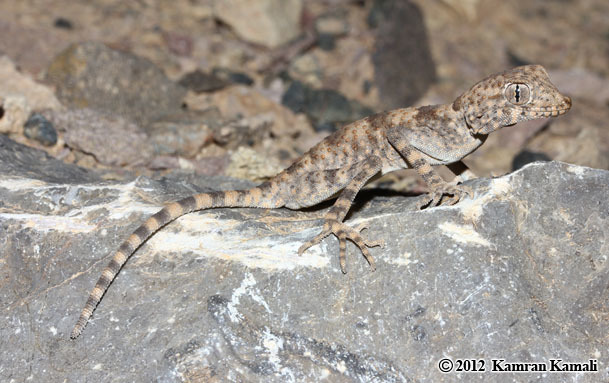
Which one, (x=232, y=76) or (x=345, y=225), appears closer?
(x=345, y=225)

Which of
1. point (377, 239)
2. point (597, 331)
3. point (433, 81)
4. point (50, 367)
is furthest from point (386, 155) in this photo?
point (433, 81)

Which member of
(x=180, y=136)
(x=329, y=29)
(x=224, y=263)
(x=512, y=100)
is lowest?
(x=180, y=136)

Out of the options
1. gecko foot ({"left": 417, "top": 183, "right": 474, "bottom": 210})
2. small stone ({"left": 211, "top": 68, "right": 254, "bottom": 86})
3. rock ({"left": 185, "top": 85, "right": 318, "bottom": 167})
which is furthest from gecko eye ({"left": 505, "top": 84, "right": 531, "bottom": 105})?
small stone ({"left": 211, "top": 68, "right": 254, "bottom": 86})

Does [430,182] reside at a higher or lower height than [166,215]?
higher

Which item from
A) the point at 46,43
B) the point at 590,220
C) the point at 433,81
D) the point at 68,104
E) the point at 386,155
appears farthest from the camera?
the point at 433,81

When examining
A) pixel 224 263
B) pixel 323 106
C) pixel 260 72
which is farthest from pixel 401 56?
pixel 224 263

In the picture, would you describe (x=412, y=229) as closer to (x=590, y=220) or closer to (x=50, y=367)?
(x=590, y=220)

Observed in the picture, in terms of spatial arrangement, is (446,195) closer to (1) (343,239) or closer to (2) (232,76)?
(1) (343,239)
